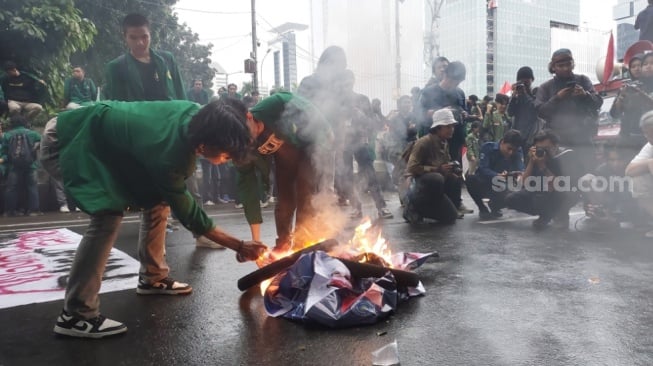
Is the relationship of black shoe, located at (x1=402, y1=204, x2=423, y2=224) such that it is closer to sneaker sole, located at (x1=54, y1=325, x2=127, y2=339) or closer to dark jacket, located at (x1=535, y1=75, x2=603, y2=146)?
dark jacket, located at (x1=535, y1=75, x2=603, y2=146)

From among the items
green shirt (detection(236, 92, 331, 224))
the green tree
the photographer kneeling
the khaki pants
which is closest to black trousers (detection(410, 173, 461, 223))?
the photographer kneeling

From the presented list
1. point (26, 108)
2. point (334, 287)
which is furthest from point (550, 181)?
point (26, 108)

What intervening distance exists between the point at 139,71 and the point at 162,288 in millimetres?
1944

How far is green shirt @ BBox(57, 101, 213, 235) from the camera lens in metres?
2.82

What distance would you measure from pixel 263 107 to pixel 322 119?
0.58 metres

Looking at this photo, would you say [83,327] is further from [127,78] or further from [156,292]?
[127,78]

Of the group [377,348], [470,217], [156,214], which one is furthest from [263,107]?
[470,217]

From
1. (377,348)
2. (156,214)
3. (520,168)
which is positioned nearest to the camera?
(377,348)

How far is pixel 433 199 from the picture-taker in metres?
7.02

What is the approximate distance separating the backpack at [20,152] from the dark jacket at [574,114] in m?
8.06

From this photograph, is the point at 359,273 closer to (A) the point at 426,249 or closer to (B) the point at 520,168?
(A) the point at 426,249

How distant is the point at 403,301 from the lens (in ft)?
11.8

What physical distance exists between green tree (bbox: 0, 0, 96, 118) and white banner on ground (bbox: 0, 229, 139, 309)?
18.4 feet

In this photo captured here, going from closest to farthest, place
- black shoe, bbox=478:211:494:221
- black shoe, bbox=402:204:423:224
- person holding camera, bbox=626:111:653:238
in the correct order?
person holding camera, bbox=626:111:653:238 < black shoe, bbox=402:204:423:224 < black shoe, bbox=478:211:494:221
